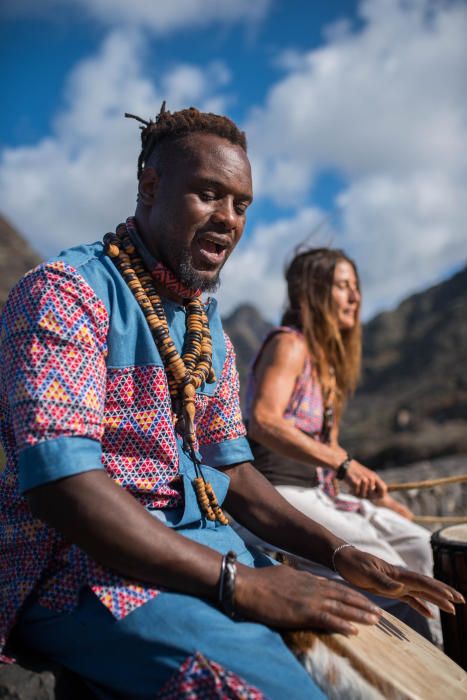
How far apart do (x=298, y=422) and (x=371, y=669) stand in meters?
2.24

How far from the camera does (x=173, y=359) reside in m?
2.04

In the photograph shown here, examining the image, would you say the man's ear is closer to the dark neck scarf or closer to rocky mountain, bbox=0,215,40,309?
the dark neck scarf

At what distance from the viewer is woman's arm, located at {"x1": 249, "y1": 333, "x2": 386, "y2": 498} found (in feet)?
11.6

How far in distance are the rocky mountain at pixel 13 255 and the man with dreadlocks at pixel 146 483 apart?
802 centimetres

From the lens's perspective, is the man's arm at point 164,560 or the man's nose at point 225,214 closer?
the man's arm at point 164,560

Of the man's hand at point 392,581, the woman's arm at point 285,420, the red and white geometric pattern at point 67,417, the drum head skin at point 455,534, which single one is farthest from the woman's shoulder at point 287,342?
the red and white geometric pattern at point 67,417

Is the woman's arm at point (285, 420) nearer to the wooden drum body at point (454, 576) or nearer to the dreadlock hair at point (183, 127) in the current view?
the wooden drum body at point (454, 576)

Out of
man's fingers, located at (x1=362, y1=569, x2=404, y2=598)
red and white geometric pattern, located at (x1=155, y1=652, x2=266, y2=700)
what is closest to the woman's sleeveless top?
man's fingers, located at (x1=362, y1=569, x2=404, y2=598)

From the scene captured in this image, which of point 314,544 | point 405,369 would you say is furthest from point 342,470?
point 405,369

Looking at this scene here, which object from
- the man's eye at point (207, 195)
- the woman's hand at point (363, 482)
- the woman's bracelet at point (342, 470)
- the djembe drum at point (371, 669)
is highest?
the man's eye at point (207, 195)

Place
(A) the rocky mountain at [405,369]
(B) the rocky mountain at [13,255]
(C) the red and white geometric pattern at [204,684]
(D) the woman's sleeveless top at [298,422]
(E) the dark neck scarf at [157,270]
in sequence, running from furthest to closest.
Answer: (A) the rocky mountain at [405,369] → (B) the rocky mountain at [13,255] → (D) the woman's sleeveless top at [298,422] → (E) the dark neck scarf at [157,270] → (C) the red and white geometric pattern at [204,684]

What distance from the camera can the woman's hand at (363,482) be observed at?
11.6 ft

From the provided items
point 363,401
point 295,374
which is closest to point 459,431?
point 295,374

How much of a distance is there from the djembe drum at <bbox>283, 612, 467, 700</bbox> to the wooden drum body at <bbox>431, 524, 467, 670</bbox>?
0.87 metres
